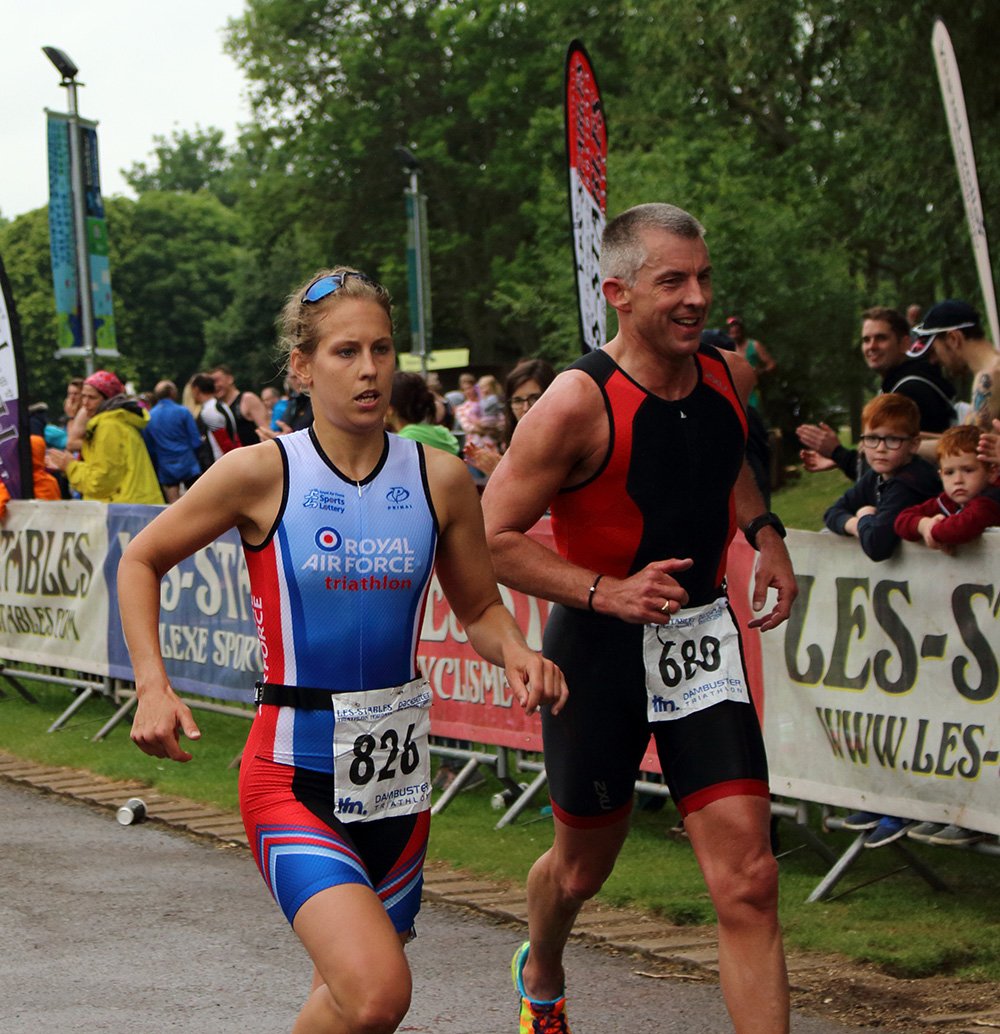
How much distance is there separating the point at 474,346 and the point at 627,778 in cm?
4821

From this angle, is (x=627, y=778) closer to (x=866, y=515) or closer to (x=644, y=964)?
(x=644, y=964)

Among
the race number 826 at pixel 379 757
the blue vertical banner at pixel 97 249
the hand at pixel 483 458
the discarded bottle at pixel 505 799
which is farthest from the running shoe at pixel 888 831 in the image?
the blue vertical banner at pixel 97 249

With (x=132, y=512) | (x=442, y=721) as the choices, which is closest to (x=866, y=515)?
(x=442, y=721)

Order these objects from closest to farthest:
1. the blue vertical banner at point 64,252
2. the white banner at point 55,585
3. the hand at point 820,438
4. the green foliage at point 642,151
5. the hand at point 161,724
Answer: the hand at point 161,724 → the hand at point 820,438 → the white banner at point 55,585 → the blue vertical banner at point 64,252 → the green foliage at point 642,151

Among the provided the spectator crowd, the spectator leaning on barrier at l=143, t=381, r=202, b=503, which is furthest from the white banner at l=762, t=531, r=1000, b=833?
the spectator leaning on barrier at l=143, t=381, r=202, b=503

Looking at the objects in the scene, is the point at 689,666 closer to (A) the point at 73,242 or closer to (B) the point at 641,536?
(B) the point at 641,536

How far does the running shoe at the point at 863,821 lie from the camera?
21.2 ft

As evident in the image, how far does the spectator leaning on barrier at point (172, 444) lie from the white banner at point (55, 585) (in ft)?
13.2

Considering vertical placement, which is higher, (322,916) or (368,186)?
(368,186)

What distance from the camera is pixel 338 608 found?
3.80 m

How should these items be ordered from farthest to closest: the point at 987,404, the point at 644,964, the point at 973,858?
the point at 987,404 → the point at 973,858 → the point at 644,964

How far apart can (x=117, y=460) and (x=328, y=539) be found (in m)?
9.73

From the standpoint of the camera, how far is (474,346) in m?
52.4

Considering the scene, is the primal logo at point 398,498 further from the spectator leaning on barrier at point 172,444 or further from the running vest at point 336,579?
the spectator leaning on barrier at point 172,444
